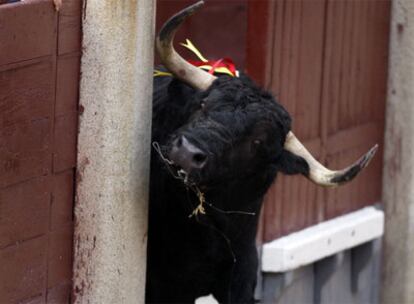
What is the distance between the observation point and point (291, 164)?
5746 mm

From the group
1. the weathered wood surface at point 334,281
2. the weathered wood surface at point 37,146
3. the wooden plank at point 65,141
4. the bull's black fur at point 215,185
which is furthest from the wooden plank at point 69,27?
the weathered wood surface at point 334,281

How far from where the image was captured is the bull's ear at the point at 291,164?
5.72m

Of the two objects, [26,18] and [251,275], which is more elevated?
[26,18]

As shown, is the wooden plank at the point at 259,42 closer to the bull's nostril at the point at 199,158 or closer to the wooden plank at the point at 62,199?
the bull's nostril at the point at 199,158

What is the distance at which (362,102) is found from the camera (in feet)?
25.9

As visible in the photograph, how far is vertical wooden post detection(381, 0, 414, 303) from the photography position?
7.90 meters

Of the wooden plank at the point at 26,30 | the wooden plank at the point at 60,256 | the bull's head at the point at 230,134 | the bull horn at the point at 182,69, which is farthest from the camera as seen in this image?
the bull horn at the point at 182,69

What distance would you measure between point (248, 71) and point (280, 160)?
1305mm

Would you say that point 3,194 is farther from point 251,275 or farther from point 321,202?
point 321,202

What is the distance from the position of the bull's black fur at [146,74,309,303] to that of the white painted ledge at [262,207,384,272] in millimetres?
900

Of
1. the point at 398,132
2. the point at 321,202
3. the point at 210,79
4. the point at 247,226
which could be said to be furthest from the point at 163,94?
the point at 398,132

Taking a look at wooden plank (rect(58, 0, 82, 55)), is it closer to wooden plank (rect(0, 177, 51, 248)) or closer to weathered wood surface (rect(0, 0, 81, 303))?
weathered wood surface (rect(0, 0, 81, 303))

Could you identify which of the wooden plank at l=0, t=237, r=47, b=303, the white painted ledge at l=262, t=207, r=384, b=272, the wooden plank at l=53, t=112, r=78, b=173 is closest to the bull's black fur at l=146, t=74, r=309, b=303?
the wooden plank at l=53, t=112, r=78, b=173

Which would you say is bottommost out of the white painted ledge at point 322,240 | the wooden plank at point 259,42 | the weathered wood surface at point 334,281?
the weathered wood surface at point 334,281
